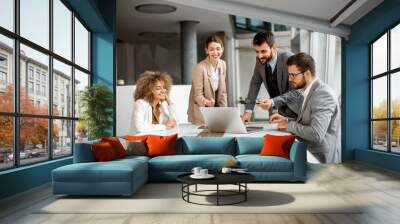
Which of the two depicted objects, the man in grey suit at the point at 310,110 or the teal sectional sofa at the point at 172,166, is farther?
the man in grey suit at the point at 310,110

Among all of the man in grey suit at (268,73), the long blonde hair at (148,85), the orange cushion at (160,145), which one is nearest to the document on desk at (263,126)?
the man in grey suit at (268,73)

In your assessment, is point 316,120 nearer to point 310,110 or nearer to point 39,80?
point 310,110

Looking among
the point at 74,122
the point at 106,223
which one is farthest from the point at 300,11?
the point at 106,223

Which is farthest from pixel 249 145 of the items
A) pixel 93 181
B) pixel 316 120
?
pixel 93 181

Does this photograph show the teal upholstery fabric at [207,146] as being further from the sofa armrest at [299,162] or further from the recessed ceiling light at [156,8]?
the recessed ceiling light at [156,8]

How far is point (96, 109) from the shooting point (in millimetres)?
9008

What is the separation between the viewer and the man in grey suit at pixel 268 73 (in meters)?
7.98

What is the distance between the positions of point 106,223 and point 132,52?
1125 centimetres

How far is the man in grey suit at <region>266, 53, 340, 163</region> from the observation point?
24.5 ft

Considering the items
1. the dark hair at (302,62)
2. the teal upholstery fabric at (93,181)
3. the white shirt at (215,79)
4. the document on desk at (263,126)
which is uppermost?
the dark hair at (302,62)

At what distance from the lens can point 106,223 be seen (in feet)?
13.0

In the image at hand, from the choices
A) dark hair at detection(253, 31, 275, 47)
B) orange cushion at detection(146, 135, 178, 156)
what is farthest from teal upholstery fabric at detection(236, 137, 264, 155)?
dark hair at detection(253, 31, 275, 47)

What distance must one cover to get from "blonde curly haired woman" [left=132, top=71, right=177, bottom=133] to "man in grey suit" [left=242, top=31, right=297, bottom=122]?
1547mm

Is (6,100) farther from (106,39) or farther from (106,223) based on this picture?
(106,39)
